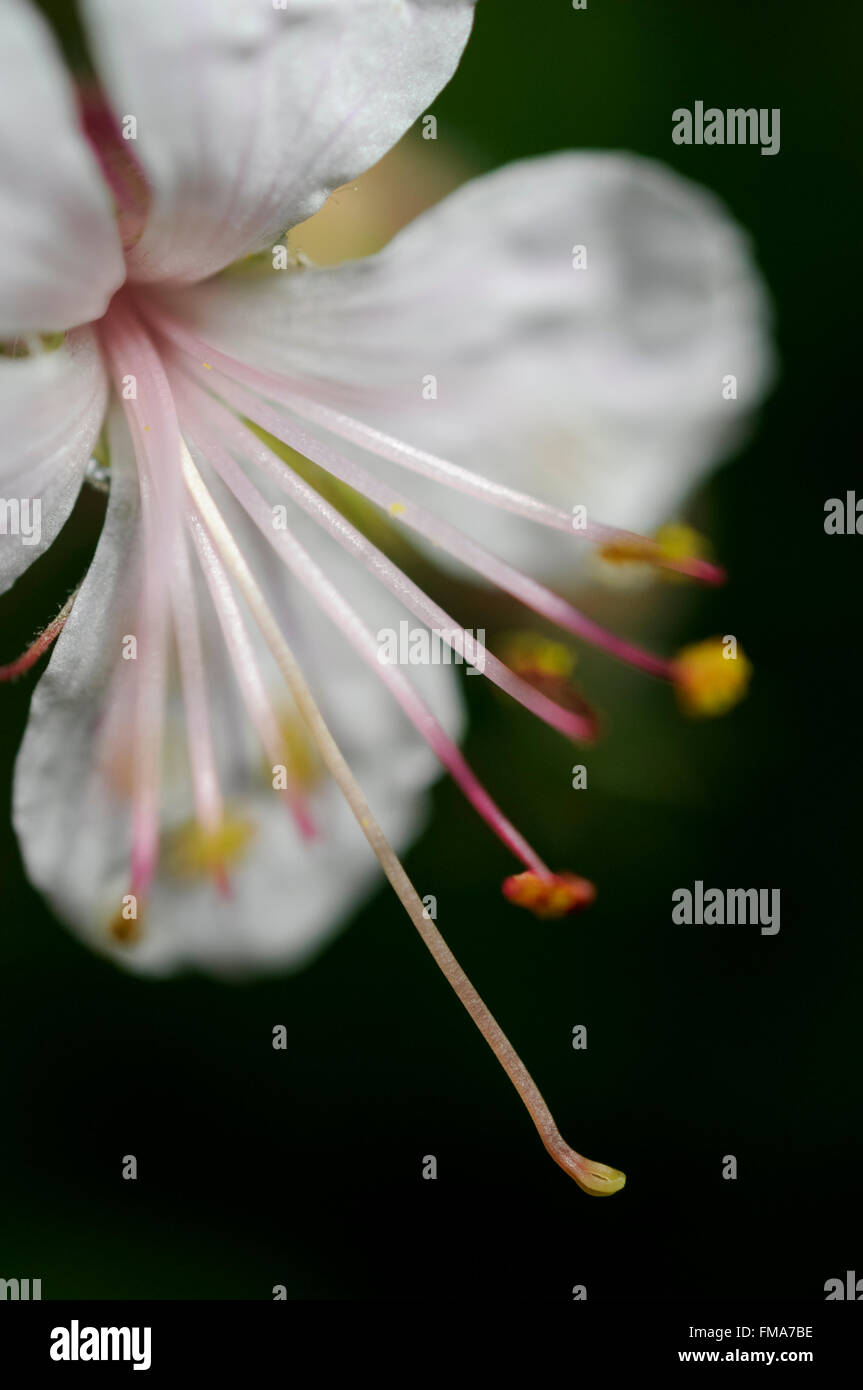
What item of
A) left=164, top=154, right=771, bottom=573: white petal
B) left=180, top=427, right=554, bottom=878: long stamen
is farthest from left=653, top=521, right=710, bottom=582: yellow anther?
left=180, top=427, right=554, bottom=878: long stamen

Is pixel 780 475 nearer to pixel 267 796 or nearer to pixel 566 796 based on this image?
pixel 566 796

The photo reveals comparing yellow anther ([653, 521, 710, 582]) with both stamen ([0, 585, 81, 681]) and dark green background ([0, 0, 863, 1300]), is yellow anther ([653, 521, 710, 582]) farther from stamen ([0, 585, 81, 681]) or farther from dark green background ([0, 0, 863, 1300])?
stamen ([0, 585, 81, 681])

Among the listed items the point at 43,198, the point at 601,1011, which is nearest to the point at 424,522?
the point at 43,198

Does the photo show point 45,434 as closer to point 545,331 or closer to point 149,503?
point 149,503

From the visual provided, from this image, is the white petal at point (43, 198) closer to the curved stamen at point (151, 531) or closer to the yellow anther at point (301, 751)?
the curved stamen at point (151, 531)

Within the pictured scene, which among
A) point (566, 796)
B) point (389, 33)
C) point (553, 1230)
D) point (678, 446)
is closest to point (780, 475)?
point (678, 446)

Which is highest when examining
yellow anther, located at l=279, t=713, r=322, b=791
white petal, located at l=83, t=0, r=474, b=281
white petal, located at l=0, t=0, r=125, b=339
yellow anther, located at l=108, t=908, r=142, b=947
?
white petal, located at l=83, t=0, r=474, b=281

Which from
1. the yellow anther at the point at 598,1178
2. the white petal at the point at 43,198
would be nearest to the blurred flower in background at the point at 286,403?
the white petal at the point at 43,198
